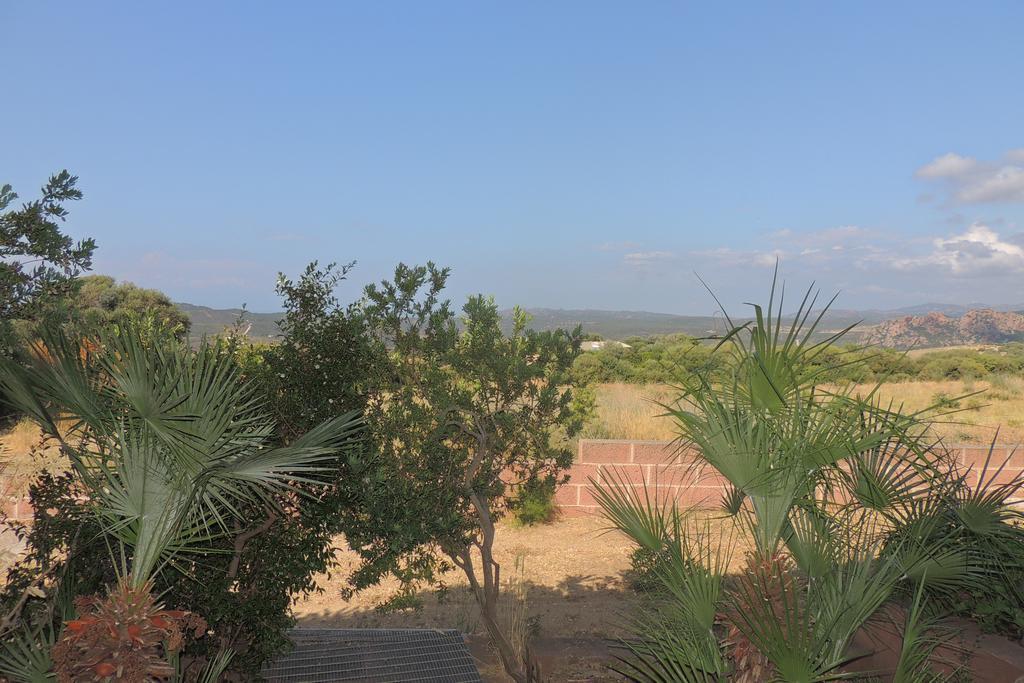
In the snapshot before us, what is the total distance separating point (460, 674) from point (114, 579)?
248cm

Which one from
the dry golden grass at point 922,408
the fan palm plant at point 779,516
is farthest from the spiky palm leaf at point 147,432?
the dry golden grass at point 922,408

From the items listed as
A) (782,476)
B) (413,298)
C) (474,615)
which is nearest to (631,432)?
(474,615)

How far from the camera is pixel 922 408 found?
14375 millimetres

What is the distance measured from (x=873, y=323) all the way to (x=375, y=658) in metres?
4.39

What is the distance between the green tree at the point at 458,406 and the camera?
5243 millimetres

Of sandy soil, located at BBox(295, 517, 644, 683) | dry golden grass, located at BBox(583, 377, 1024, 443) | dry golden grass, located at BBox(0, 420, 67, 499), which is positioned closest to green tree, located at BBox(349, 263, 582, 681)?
sandy soil, located at BBox(295, 517, 644, 683)

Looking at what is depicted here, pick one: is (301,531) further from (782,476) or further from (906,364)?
(906,364)

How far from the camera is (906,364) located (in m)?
25.8

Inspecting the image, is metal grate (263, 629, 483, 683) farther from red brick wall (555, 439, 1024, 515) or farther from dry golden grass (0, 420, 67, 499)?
red brick wall (555, 439, 1024, 515)

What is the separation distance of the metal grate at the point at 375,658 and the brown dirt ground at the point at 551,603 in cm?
29

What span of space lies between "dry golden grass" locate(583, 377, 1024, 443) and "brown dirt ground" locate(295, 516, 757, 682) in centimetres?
190

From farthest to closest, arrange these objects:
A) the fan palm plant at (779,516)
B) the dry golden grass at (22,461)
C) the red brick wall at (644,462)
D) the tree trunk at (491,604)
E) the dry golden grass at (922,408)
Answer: the dry golden grass at (922,408) → the red brick wall at (644,462) → the dry golden grass at (22,461) → the tree trunk at (491,604) → the fan palm plant at (779,516)

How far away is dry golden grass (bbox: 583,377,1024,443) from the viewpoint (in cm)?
1266

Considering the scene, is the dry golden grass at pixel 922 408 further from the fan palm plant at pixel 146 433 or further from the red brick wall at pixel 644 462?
the fan palm plant at pixel 146 433
